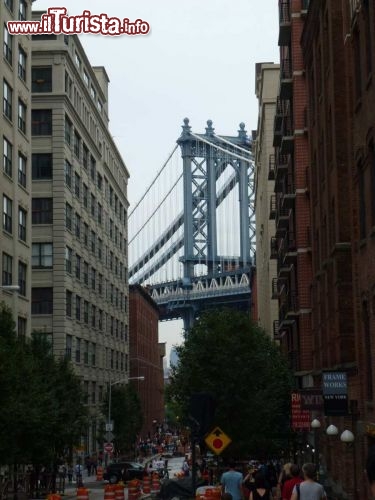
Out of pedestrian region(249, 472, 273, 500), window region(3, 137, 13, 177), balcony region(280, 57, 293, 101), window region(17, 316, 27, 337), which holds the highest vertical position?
balcony region(280, 57, 293, 101)

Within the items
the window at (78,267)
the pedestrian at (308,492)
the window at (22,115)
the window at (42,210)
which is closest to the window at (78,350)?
the window at (78,267)

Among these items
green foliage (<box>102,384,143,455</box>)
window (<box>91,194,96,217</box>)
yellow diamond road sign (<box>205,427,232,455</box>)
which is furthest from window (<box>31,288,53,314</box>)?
yellow diamond road sign (<box>205,427,232,455</box>)

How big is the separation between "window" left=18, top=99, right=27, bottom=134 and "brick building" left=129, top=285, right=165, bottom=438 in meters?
70.2

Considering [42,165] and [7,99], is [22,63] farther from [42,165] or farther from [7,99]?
[42,165]

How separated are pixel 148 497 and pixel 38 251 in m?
33.5

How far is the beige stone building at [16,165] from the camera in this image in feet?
189

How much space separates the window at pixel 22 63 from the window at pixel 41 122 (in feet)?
55.3

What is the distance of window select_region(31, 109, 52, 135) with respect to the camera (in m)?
80.2

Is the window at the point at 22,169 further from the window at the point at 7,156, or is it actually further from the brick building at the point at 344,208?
the brick building at the point at 344,208

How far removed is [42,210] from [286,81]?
1311 inches

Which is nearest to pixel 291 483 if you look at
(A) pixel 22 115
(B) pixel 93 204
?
(A) pixel 22 115

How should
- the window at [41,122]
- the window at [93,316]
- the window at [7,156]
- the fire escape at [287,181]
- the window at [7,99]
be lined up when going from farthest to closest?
the window at [93,316] < the window at [41,122] < the window at [7,99] < the window at [7,156] < the fire escape at [287,181]

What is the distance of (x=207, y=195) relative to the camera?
19025 cm

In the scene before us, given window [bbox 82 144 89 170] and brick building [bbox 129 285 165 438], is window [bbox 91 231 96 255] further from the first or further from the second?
brick building [bbox 129 285 165 438]
